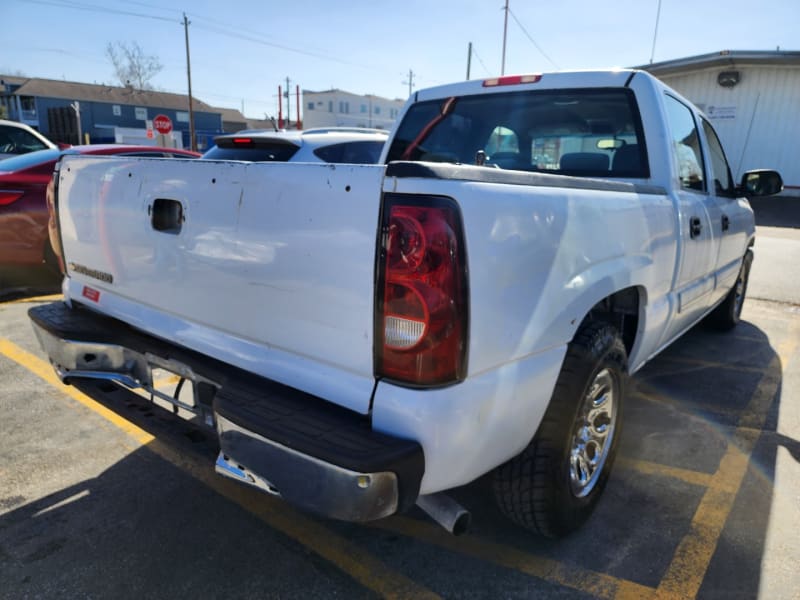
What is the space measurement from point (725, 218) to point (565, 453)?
2.79m

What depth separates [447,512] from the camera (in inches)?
71.7

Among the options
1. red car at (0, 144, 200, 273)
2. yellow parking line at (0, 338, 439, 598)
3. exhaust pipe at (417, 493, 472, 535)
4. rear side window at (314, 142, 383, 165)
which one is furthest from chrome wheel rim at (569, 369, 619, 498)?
red car at (0, 144, 200, 273)

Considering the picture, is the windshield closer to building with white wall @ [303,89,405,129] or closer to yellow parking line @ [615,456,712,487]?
yellow parking line @ [615,456,712,487]

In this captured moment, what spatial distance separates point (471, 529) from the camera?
2516 millimetres

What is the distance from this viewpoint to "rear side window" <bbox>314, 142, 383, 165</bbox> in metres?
5.22

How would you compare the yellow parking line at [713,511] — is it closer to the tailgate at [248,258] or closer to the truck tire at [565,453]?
the truck tire at [565,453]

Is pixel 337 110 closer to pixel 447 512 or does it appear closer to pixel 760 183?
pixel 760 183

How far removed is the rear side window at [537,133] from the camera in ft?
10.5

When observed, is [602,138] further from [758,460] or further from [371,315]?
[371,315]

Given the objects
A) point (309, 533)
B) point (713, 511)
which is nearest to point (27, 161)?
point (309, 533)

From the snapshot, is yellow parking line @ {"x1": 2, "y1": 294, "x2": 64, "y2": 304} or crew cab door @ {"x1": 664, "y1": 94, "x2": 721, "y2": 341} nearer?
crew cab door @ {"x1": 664, "y1": 94, "x2": 721, "y2": 341}

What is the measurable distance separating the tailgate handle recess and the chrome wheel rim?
1718mm

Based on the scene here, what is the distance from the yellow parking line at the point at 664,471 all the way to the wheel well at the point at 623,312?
0.61m

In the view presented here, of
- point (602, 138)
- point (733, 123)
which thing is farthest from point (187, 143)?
point (602, 138)
